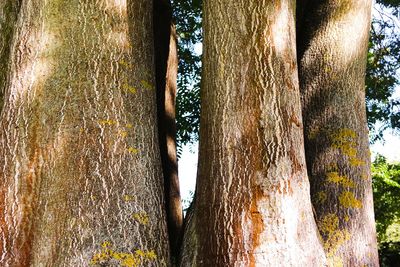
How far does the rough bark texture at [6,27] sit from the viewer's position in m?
4.28

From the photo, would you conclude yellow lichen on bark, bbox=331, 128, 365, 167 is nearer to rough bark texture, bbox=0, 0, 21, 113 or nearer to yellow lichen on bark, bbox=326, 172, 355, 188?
yellow lichen on bark, bbox=326, 172, 355, 188

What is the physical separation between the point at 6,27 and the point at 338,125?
10.1 feet

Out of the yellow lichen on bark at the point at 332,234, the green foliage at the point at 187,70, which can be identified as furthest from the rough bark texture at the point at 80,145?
the green foliage at the point at 187,70

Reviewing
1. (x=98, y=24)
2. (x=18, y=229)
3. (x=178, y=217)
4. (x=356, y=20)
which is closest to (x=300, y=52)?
(x=356, y=20)

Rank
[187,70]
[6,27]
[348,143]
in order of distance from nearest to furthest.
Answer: [348,143]
[6,27]
[187,70]

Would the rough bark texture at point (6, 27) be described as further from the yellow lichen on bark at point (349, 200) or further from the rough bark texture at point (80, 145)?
the yellow lichen on bark at point (349, 200)

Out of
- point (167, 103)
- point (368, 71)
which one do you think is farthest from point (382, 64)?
point (167, 103)

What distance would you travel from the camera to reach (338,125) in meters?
4.17

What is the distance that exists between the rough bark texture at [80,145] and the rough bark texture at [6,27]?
675 millimetres

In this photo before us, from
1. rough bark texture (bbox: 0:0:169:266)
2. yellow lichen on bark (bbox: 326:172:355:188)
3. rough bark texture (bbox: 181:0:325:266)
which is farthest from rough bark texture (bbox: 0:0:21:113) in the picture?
yellow lichen on bark (bbox: 326:172:355:188)

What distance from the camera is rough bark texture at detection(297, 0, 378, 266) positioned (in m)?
3.84

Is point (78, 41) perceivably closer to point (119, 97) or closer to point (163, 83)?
point (119, 97)

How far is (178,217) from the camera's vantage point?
230 inches

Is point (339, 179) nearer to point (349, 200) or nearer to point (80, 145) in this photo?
point (349, 200)
